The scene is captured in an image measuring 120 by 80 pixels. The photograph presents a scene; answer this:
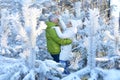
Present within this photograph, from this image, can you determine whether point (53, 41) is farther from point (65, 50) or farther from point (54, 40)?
point (65, 50)

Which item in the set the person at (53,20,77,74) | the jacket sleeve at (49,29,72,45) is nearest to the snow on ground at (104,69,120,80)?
the person at (53,20,77,74)

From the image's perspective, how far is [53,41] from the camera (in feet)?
20.1

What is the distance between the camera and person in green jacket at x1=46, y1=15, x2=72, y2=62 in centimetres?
598

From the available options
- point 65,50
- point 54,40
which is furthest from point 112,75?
point 54,40

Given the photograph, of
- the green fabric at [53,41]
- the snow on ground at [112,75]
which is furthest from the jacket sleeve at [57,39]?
the snow on ground at [112,75]

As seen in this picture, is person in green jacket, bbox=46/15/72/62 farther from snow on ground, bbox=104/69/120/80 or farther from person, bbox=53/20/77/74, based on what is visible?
snow on ground, bbox=104/69/120/80

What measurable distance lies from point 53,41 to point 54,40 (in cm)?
7

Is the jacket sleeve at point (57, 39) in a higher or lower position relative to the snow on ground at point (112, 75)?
higher

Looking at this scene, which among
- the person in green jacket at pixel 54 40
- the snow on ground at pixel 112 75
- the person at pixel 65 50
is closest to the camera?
the snow on ground at pixel 112 75

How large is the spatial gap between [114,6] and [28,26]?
3.78m

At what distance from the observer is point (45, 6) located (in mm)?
11484

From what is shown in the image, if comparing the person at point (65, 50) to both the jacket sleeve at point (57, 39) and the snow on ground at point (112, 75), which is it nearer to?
the jacket sleeve at point (57, 39)

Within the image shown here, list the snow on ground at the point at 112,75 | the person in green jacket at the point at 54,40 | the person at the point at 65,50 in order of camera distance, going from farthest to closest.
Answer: the person in green jacket at the point at 54,40
the person at the point at 65,50
the snow on ground at the point at 112,75

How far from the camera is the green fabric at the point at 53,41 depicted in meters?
5.98
